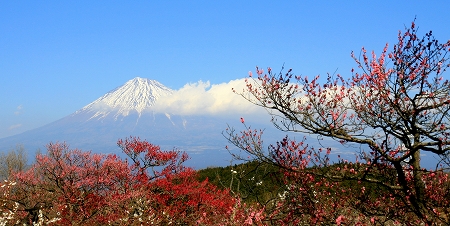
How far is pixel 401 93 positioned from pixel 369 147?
4.00ft

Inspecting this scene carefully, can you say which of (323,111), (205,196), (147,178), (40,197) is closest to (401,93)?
(323,111)

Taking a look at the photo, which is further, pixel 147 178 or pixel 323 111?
pixel 147 178

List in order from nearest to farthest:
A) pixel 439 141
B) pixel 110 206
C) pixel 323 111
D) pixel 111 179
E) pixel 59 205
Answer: pixel 439 141
pixel 323 111
pixel 59 205
pixel 110 206
pixel 111 179

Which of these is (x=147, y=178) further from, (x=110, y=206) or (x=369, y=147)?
(x=369, y=147)

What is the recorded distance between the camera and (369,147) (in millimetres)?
8172

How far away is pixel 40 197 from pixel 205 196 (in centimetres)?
664

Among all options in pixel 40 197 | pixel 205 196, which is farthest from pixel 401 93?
pixel 40 197

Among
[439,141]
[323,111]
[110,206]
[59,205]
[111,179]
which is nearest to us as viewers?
[439,141]

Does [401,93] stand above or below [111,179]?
above

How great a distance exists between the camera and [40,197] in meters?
16.5

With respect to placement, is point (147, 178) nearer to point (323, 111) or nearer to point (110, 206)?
point (110, 206)

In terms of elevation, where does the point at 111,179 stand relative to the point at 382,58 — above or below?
below

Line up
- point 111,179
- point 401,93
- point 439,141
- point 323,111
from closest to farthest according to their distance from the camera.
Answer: point 439,141 < point 401,93 < point 323,111 < point 111,179

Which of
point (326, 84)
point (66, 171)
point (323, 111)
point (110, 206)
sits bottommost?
point (110, 206)
